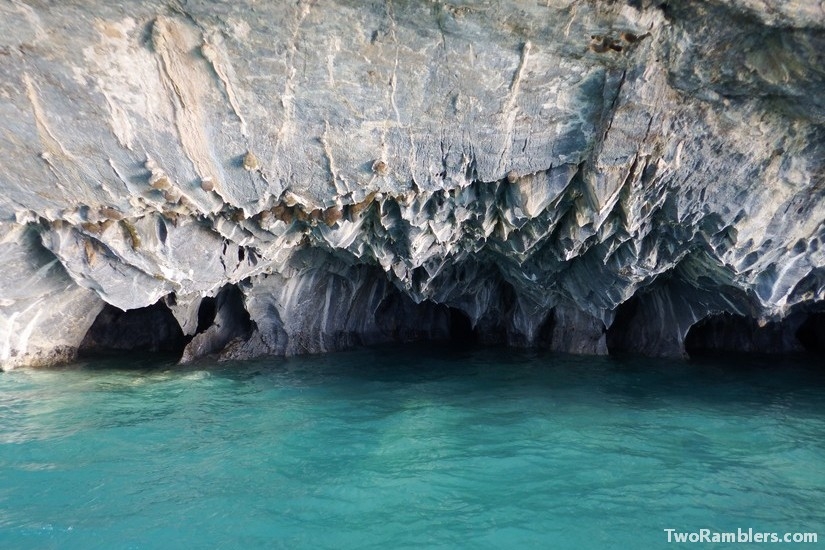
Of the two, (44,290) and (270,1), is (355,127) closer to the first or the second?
(270,1)

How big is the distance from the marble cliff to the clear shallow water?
96.2 inches

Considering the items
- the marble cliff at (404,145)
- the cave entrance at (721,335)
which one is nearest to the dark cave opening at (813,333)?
the cave entrance at (721,335)

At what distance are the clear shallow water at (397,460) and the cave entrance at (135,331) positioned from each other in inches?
165

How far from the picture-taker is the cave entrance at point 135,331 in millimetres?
16234

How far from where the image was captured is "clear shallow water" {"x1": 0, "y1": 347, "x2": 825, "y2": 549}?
575 centimetres

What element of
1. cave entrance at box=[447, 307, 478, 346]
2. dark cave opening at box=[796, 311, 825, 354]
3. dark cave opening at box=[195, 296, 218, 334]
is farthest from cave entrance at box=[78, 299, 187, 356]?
dark cave opening at box=[796, 311, 825, 354]

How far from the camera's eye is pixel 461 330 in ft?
68.7

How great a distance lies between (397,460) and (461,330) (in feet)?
45.0

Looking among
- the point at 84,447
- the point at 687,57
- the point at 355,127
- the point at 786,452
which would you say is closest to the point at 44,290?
the point at 84,447

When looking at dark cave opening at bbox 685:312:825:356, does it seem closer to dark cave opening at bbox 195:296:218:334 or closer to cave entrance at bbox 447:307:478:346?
cave entrance at bbox 447:307:478:346

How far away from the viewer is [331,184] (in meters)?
9.21

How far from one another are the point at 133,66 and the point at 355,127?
3.07 metres

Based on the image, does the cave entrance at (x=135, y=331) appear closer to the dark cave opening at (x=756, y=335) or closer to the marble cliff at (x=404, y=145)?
the marble cliff at (x=404, y=145)

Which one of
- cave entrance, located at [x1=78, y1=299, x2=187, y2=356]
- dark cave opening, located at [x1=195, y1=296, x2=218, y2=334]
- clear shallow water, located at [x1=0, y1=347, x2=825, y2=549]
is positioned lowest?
clear shallow water, located at [x1=0, y1=347, x2=825, y2=549]
